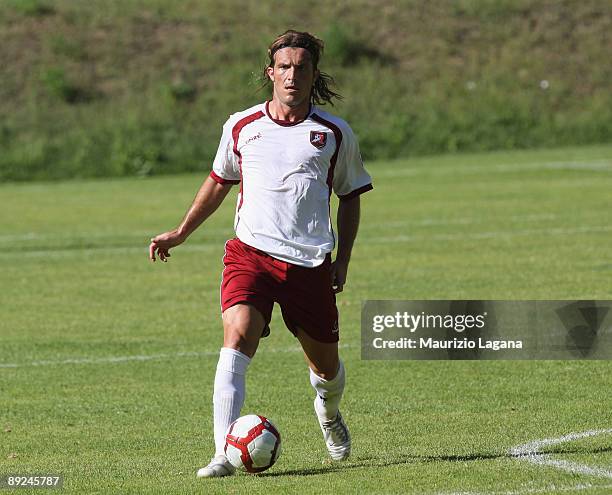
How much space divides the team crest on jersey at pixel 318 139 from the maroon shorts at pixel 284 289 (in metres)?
0.56

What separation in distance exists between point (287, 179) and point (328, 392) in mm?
1189

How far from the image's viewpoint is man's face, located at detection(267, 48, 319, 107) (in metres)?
6.70

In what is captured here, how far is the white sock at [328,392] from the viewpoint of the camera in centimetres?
711

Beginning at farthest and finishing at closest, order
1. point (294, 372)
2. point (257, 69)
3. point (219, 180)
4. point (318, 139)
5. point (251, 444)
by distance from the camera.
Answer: point (257, 69) < point (294, 372) < point (219, 180) < point (318, 139) < point (251, 444)

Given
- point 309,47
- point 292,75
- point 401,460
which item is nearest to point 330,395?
point 401,460

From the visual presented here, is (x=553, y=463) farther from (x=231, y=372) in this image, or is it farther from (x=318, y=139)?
(x=318, y=139)

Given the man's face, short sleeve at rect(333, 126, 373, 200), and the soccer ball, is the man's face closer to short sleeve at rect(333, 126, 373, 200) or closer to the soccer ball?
short sleeve at rect(333, 126, 373, 200)

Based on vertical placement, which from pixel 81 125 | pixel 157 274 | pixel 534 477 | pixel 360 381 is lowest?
pixel 81 125

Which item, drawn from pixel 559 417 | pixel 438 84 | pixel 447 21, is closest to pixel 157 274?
pixel 559 417

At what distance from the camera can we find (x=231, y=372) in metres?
6.50

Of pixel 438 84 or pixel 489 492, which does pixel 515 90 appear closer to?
pixel 438 84

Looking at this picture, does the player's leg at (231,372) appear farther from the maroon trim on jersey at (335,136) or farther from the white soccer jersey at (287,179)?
the maroon trim on jersey at (335,136)

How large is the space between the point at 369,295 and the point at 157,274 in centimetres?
335

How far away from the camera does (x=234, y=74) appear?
46.2m
